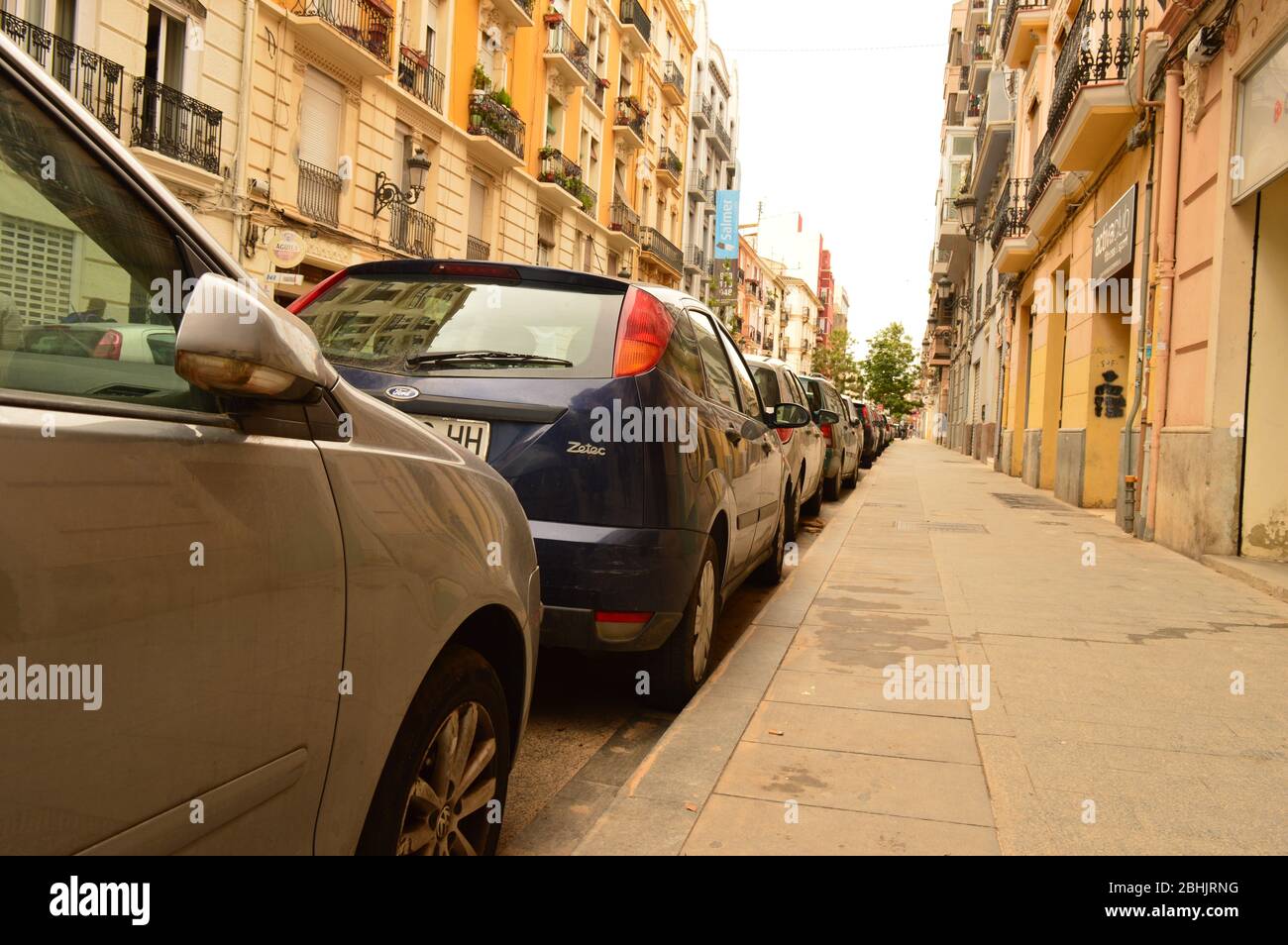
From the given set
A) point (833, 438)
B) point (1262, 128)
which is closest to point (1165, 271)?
point (1262, 128)

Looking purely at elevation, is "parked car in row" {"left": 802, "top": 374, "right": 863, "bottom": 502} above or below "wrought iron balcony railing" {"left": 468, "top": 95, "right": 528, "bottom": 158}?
below

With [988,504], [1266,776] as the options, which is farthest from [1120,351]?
[1266,776]

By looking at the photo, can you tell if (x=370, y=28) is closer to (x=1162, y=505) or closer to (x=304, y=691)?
(x=1162, y=505)

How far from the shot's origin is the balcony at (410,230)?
19688 mm

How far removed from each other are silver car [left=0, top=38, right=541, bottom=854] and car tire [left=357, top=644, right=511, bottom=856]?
1 cm

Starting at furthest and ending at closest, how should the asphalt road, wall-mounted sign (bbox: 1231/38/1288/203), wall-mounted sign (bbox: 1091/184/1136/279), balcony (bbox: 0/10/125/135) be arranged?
balcony (bbox: 0/10/125/135) → wall-mounted sign (bbox: 1091/184/1136/279) → wall-mounted sign (bbox: 1231/38/1288/203) → the asphalt road

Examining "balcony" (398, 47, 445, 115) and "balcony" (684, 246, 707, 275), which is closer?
"balcony" (398, 47, 445, 115)

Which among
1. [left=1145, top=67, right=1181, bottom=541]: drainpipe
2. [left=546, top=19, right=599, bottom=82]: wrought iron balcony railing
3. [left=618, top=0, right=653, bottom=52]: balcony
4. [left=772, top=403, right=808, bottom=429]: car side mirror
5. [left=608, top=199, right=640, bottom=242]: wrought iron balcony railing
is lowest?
[left=772, top=403, right=808, bottom=429]: car side mirror

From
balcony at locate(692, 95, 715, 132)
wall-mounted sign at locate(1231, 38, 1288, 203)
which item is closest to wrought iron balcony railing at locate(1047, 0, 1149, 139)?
wall-mounted sign at locate(1231, 38, 1288, 203)

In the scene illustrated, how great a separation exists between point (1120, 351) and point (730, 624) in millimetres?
9996

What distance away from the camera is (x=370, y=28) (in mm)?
18531

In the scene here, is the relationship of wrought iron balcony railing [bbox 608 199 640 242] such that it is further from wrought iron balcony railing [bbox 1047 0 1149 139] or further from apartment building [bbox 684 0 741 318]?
wrought iron balcony railing [bbox 1047 0 1149 139]

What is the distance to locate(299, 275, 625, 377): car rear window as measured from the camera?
376 cm

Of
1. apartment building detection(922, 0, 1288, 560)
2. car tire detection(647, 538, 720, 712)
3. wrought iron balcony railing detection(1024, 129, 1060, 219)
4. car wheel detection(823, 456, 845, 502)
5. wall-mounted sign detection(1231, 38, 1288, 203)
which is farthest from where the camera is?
wrought iron balcony railing detection(1024, 129, 1060, 219)
